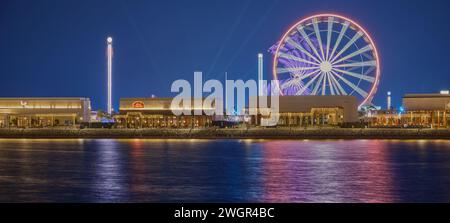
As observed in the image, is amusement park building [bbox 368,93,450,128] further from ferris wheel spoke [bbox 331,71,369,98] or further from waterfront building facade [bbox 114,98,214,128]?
waterfront building facade [bbox 114,98,214,128]

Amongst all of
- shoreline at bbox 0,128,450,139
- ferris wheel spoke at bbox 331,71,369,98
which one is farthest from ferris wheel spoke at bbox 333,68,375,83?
shoreline at bbox 0,128,450,139

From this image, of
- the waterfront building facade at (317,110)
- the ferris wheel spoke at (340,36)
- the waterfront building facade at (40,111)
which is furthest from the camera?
the waterfront building facade at (40,111)

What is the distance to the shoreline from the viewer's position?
6312 centimetres

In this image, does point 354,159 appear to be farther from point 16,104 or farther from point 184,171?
point 16,104

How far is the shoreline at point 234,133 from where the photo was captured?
63.1m

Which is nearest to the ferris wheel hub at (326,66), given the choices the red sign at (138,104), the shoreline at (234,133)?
the shoreline at (234,133)

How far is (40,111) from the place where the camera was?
8306cm

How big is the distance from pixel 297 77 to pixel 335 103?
40.1ft

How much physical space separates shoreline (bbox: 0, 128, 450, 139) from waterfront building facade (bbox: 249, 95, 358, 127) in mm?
6715

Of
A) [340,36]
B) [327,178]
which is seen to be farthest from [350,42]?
[327,178]

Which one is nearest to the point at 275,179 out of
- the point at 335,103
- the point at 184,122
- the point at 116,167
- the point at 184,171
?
the point at 184,171

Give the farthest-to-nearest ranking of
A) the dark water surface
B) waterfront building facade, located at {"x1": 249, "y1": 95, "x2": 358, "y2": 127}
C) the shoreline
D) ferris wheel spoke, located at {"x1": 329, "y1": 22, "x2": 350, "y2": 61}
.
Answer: waterfront building facade, located at {"x1": 249, "y1": 95, "x2": 358, "y2": 127}, the shoreline, ferris wheel spoke, located at {"x1": 329, "y1": 22, "x2": 350, "y2": 61}, the dark water surface

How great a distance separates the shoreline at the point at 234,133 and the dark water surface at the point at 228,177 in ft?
82.2

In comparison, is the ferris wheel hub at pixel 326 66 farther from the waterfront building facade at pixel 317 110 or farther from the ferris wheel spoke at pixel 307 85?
the waterfront building facade at pixel 317 110
